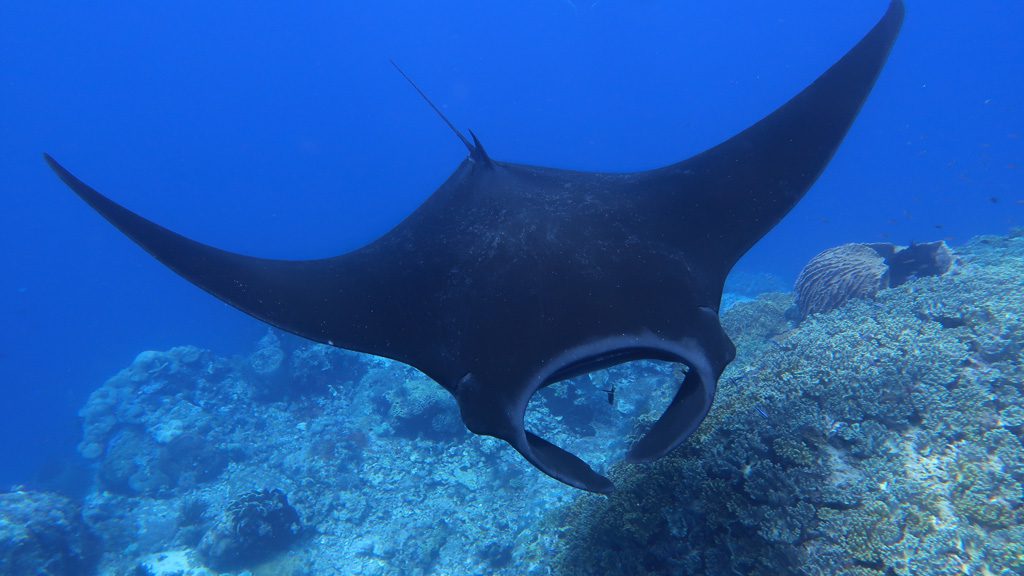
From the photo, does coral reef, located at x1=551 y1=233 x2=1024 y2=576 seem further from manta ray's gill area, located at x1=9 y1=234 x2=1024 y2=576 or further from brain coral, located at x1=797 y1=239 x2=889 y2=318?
brain coral, located at x1=797 y1=239 x2=889 y2=318

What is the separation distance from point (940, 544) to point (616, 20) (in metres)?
120

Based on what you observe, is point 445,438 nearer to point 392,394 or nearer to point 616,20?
point 392,394

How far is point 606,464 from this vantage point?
31.0 ft

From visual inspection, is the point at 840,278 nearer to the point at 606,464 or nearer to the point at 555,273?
the point at 606,464

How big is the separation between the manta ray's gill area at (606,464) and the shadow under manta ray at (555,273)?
220 centimetres

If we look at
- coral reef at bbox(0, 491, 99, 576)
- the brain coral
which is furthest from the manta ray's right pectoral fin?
coral reef at bbox(0, 491, 99, 576)

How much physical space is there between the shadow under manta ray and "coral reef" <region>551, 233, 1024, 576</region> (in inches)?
82.0

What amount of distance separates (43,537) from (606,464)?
1398 centimetres

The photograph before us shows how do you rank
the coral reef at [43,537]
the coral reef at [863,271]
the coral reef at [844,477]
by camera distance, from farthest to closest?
the coral reef at [43,537] → the coral reef at [863,271] → the coral reef at [844,477]

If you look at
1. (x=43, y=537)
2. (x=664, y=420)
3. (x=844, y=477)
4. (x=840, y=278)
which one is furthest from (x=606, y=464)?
(x=43, y=537)

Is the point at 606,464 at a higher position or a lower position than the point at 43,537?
lower

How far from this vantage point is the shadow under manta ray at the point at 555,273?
2102 millimetres

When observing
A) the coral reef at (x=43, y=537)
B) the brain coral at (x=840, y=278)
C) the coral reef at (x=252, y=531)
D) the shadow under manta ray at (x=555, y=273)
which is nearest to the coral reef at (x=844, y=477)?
the shadow under manta ray at (x=555, y=273)

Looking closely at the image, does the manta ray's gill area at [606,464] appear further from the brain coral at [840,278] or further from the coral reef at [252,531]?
the brain coral at [840,278]
